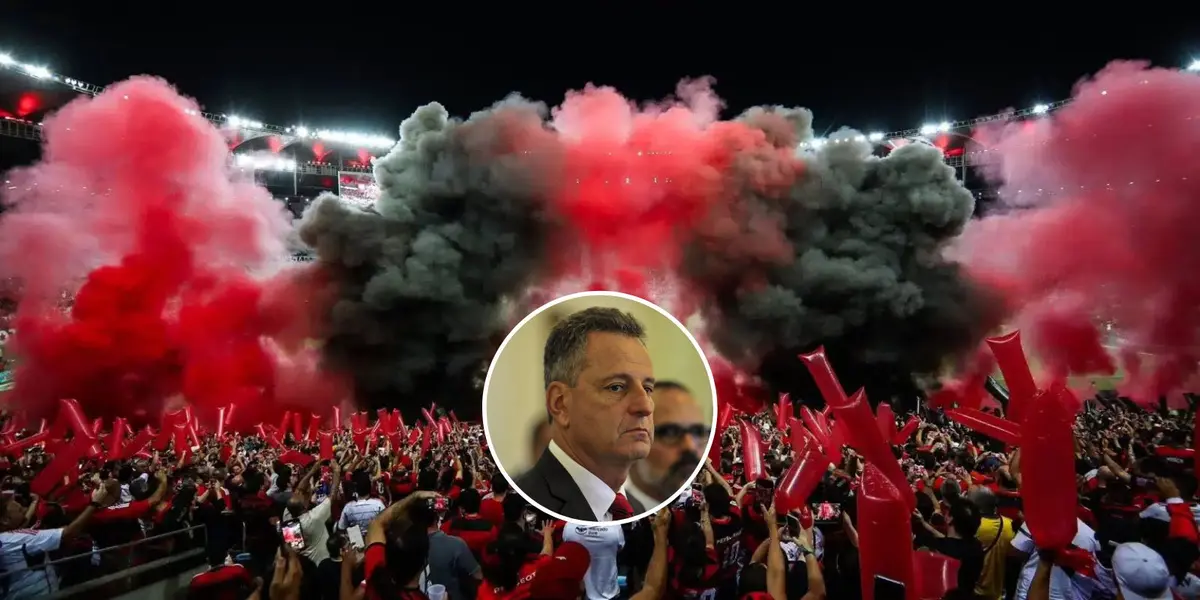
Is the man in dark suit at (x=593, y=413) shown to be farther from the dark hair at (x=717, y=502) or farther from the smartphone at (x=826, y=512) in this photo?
the smartphone at (x=826, y=512)

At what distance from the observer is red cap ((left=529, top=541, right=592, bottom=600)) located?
125 inches

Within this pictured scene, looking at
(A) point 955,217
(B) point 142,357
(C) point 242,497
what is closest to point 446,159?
(B) point 142,357

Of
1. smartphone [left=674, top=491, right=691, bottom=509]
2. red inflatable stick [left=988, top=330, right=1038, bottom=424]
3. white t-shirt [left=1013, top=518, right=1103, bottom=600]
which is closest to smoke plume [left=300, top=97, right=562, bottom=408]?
smartphone [left=674, top=491, right=691, bottom=509]

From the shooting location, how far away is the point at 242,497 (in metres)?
6.81

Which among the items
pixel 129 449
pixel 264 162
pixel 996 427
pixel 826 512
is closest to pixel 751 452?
pixel 826 512

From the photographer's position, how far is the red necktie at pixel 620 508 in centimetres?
320

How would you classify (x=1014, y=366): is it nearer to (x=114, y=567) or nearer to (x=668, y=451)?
(x=668, y=451)

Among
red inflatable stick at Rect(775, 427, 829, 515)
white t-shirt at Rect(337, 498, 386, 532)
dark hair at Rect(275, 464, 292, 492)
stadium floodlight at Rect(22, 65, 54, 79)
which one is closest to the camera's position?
red inflatable stick at Rect(775, 427, 829, 515)

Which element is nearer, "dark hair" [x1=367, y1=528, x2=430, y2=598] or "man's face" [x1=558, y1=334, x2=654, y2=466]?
"man's face" [x1=558, y1=334, x2=654, y2=466]

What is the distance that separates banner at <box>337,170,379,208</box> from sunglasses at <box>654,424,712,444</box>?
144 feet

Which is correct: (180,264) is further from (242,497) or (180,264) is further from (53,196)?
(242,497)

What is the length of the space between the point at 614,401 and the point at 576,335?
0.31 meters

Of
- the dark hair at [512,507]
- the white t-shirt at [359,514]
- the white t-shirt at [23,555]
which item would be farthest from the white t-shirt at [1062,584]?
the white t-shirt at [23,555]

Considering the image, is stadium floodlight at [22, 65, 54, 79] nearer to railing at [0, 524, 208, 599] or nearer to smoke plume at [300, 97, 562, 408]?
smoke plume at [300, 97, 562, 408]
